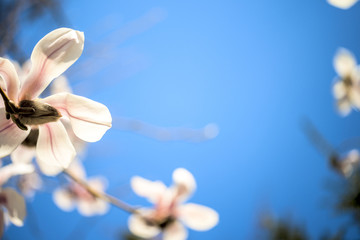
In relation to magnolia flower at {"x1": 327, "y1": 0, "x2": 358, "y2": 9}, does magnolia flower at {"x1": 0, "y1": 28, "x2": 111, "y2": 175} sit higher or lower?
lower

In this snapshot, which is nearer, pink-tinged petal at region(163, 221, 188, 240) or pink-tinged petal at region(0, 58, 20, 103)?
pink-tinged petal at region(0, 58, 20, 103)

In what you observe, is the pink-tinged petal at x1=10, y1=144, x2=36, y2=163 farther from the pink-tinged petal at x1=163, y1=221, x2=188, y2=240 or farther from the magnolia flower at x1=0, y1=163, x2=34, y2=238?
the pink-tinged petal at x1=163, y1=221, x2=188, y2=240

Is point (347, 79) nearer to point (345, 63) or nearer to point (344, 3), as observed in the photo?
point (345, 63)

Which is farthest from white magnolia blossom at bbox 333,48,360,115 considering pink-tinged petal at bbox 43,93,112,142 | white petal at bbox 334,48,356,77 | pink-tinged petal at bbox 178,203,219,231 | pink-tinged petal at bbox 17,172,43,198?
pink-tinged petal at bbox 17,172,43,198

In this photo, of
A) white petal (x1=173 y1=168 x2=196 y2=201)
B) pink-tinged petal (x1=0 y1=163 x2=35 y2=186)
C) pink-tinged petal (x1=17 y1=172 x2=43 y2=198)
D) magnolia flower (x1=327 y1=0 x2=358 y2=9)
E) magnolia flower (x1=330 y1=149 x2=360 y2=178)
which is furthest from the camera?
pink-tinged petal (x1=17 y1=172 x2=43 y2=198)

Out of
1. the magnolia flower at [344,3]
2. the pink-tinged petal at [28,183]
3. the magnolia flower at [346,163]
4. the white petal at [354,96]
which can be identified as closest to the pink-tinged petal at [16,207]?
the magnolia flower at [344,3]

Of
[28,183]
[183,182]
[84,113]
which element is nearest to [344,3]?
[84,113]
